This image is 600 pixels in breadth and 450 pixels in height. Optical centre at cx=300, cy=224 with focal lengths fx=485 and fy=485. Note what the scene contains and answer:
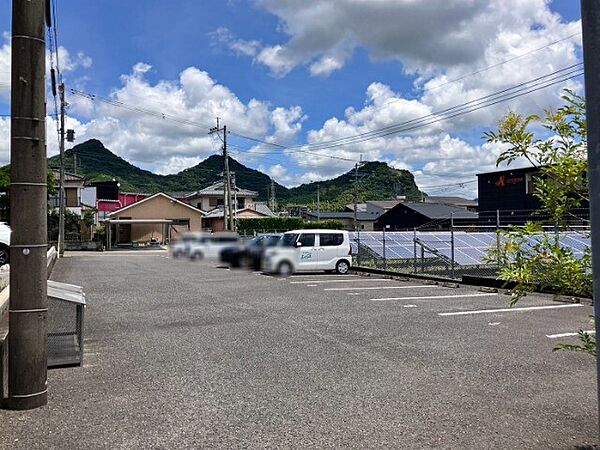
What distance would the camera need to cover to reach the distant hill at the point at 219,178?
4499 cm

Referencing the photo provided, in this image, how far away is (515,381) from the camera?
14.6 feet

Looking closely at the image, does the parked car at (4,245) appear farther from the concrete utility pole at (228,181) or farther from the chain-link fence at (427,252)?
the concrete utility pole at (228,181)

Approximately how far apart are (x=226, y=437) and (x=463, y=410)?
5.93ft

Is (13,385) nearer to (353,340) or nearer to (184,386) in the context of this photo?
(184,386)

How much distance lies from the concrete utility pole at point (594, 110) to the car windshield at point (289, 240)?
14.2m

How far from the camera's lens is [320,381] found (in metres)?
4.42

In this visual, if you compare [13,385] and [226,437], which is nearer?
[226,437]

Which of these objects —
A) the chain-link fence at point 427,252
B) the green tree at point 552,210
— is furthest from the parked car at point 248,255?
the green tree at point 552,210

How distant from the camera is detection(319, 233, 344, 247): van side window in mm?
16094

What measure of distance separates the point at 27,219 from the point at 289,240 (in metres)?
12.5

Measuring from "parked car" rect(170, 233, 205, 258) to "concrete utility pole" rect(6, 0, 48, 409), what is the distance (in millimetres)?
5819

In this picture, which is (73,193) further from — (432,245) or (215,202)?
(432,245)

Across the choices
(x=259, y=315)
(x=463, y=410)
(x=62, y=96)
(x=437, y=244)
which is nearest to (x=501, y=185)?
(x=437, y=244)

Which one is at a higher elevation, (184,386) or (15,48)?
(15,48)
